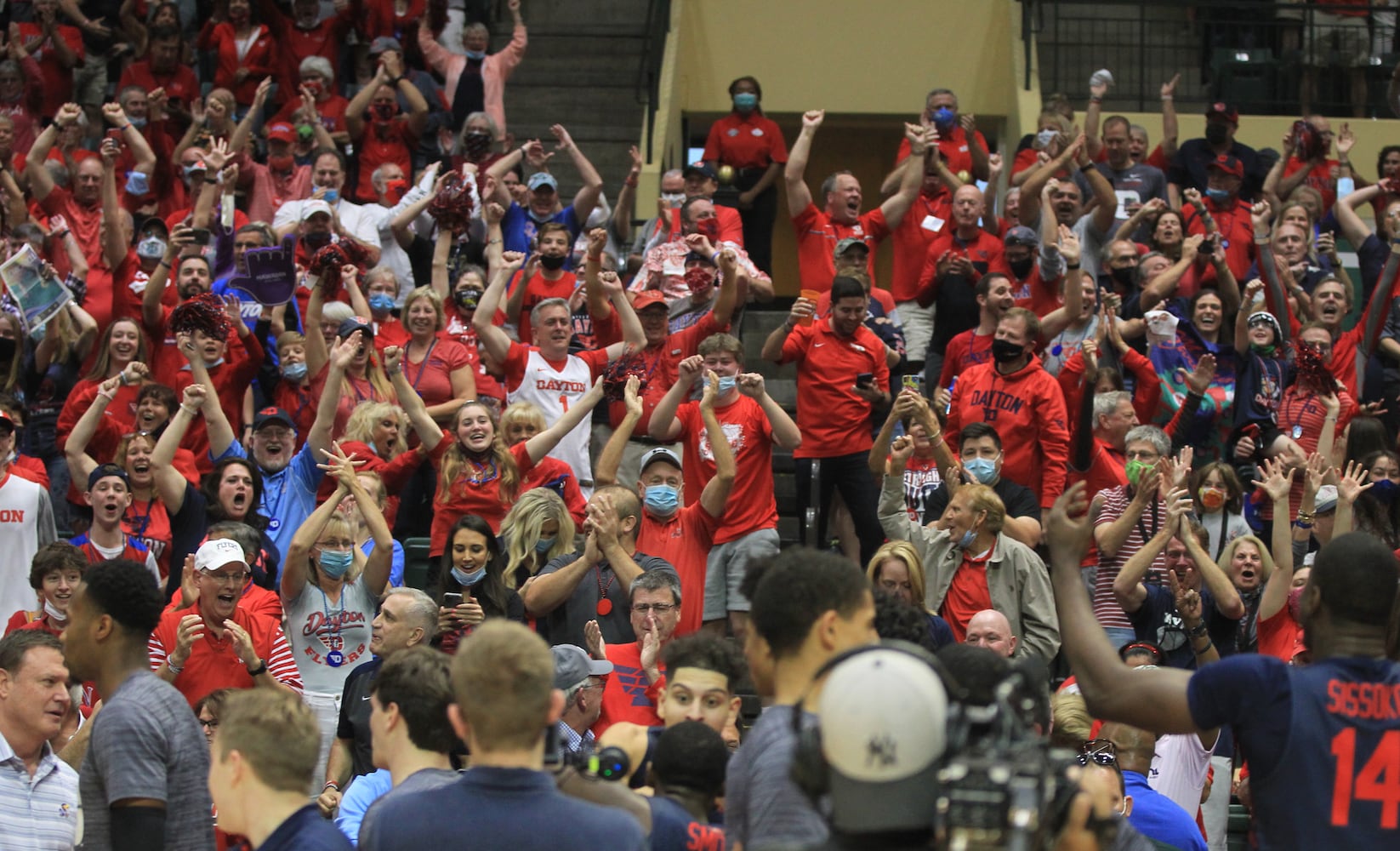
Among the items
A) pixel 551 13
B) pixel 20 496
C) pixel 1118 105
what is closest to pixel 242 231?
pixel 20 496

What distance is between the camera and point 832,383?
35.9 ft

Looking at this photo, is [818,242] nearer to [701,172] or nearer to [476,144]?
[701,172]

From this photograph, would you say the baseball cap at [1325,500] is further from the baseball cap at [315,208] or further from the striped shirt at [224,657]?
the baseball cap at [315,208]

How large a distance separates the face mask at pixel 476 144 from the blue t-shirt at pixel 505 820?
436 inches

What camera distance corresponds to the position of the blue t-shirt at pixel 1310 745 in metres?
4.19

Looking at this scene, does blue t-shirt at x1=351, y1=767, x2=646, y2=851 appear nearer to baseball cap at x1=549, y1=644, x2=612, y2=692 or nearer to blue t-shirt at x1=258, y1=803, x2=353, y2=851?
blue t-shirt at x1=258, y1=803, x2=353, y2=851

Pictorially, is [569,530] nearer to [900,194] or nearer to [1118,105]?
[900,194]

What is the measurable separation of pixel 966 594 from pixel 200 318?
5.05 meters

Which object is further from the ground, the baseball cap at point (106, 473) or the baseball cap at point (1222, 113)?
the baseball cap at point (1222, 113)

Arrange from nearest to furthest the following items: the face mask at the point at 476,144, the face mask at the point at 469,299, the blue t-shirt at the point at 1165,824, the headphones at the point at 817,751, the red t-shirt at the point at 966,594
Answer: the headphones at the point at 817,751 < the blue t-shirt at the point at 1165,824 < the red t-shirt at the point at 966,594 < the face mask at the point at 469,299 < the face mask at the point at 476,144

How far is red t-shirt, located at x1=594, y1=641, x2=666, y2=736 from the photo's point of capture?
760 cm

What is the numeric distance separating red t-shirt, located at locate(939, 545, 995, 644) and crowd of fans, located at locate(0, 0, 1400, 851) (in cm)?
3

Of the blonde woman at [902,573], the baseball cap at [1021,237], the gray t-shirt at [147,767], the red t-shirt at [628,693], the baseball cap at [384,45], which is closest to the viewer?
the gray t-shirt at [147,767]

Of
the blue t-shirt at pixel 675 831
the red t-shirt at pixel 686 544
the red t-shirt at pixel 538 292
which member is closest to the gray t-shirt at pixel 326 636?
the red t-shirt at pixel 686 544
